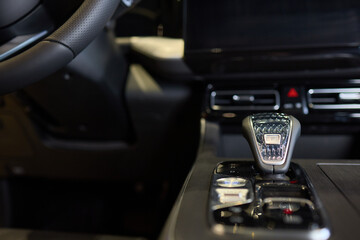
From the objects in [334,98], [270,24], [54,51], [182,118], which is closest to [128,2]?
[54,51]

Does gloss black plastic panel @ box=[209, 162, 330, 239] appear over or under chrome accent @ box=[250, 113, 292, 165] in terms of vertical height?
under

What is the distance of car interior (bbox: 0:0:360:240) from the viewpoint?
484mm

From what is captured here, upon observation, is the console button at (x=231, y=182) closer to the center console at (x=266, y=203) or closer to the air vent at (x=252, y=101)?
the center console at (x=266, y=203)

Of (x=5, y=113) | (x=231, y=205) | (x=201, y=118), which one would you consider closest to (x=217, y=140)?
(x=201, y=118)

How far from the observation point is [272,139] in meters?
0.56

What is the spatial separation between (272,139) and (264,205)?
133 millimetres

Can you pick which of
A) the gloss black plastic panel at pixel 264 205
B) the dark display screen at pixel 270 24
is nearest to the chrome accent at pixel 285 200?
the gloss black plastic panel at pixel 264 205

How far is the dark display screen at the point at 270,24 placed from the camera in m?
0.67

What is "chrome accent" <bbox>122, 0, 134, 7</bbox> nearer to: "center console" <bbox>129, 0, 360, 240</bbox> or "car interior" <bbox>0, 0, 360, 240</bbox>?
"car interior" <bbox>0, 0, 360, 240</bbox>

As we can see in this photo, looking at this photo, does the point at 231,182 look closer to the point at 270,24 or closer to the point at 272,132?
the point at 272,132

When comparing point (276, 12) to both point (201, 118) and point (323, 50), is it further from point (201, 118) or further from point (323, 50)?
point (201, 118)

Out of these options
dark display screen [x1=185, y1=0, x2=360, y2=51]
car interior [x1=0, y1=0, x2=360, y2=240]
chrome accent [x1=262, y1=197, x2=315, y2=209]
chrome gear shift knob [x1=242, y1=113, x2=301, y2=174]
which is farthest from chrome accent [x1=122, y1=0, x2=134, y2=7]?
chrome accent [x1=262, y1=197, x2=315, y2=209]

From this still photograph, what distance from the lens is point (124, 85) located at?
91cm

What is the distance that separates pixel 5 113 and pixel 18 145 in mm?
112
